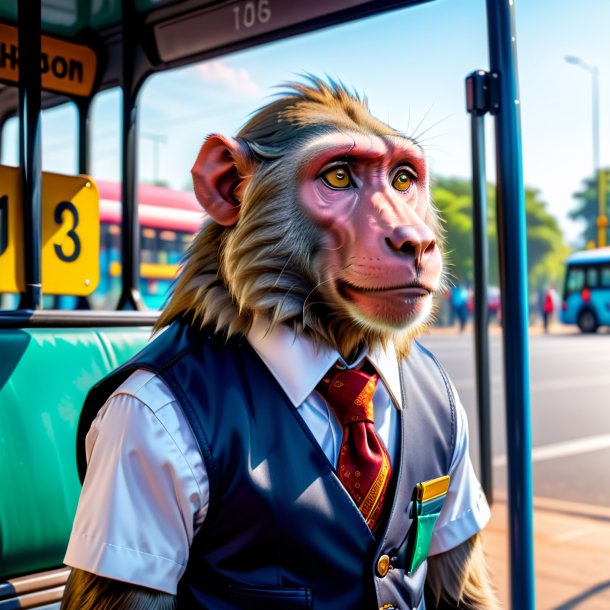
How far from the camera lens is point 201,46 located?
103 inches

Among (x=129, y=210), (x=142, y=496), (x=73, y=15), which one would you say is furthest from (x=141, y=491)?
(x=73, y=15)

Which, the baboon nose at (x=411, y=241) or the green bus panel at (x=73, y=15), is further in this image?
the green bus panel at (x=73, y=15)

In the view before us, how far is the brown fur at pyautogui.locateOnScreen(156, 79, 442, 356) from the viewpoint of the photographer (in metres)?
1.13

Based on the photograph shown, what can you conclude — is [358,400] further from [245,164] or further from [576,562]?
[576,562]

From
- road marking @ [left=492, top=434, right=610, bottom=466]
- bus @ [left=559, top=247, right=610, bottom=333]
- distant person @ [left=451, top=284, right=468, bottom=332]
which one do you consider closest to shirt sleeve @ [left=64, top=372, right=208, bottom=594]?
road marking @ [left=492, top=434, right=610, bottom=466]

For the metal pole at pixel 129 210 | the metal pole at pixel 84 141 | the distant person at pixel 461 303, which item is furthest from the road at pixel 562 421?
the distant person at pixel 461 303

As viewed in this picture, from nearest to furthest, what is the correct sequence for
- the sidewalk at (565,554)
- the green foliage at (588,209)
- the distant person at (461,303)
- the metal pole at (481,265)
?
the metal pole at (481,265) < the sidewalk at (565,554) < the distant person at (461,303) < the green foliage at (588,209)

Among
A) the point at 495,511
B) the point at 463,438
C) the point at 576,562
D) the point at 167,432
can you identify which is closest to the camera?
the point at 167,432

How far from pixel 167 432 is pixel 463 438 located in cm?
52

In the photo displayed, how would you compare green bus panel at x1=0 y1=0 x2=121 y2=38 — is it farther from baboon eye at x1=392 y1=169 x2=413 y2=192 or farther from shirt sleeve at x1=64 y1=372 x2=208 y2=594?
shirt sleeve at x1=64 y1=372 x2=208 y2=594

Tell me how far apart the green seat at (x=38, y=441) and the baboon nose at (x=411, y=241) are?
1.12 meters

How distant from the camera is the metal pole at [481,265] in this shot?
4.92 ft

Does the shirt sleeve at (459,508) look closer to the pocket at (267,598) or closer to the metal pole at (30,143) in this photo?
the pocket at (267,598)

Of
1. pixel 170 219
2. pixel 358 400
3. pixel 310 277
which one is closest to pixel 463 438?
pixel 358 400
